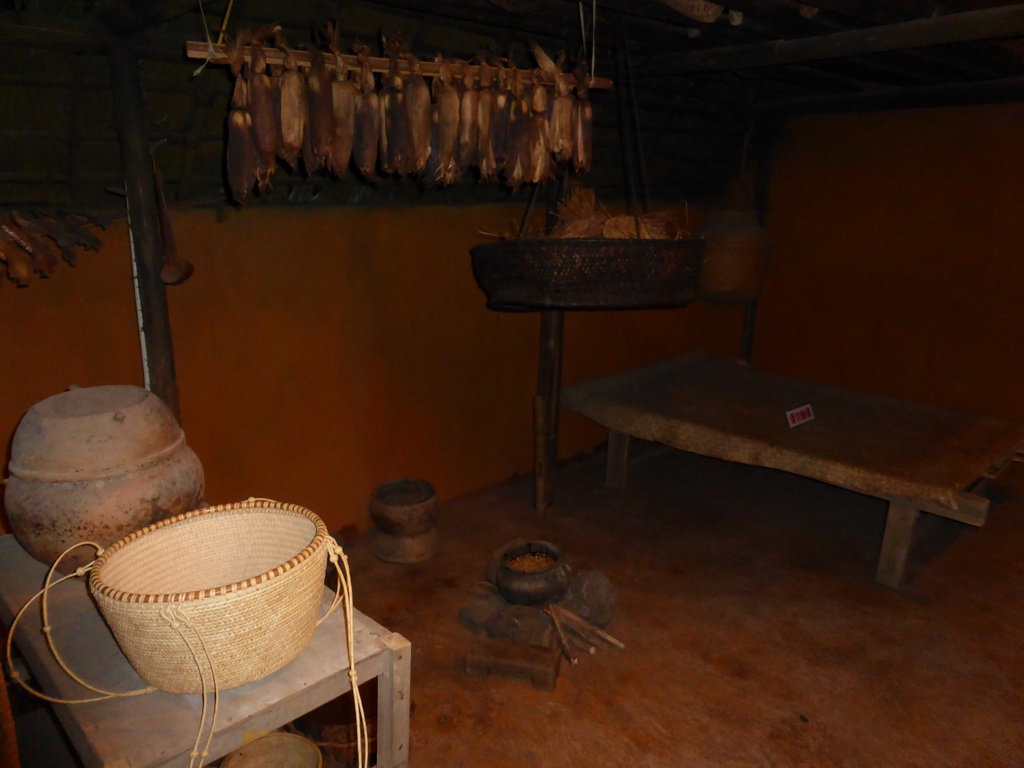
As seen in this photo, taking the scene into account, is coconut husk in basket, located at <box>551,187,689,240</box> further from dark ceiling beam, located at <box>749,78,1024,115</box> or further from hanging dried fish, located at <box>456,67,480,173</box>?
dark ceiling beam, located at <box>749,78,1024,115</box>

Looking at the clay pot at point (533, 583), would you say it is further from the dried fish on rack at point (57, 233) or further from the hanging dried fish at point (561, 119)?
the dried fish on rack at point (57, 233)

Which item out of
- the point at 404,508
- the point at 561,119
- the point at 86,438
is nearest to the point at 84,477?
the point at 86,438

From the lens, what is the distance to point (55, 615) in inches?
71.1

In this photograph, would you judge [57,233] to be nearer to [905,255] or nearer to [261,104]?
[261,104]

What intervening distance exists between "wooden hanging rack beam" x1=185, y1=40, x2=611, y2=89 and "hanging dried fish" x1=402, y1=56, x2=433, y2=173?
0.03 meters

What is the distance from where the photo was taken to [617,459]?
5.00 m

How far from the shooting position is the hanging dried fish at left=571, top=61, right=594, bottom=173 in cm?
239

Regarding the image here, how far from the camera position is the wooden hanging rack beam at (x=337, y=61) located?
188 centimetres

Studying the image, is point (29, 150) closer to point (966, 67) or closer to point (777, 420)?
point (777, 420)

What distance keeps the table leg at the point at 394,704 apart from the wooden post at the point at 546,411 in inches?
115

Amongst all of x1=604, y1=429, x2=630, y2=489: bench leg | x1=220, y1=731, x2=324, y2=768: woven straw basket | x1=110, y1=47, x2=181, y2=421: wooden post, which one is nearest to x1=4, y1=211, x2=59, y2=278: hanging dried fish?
x1=110, y1=47, x2=181, y2=421: wooden post

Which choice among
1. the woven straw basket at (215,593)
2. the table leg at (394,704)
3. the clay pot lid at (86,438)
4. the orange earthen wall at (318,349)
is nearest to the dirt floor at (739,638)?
the orange earthen wall at (318,349)

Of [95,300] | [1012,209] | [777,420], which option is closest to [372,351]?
[95,300]

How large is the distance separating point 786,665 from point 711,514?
1.57 metres
